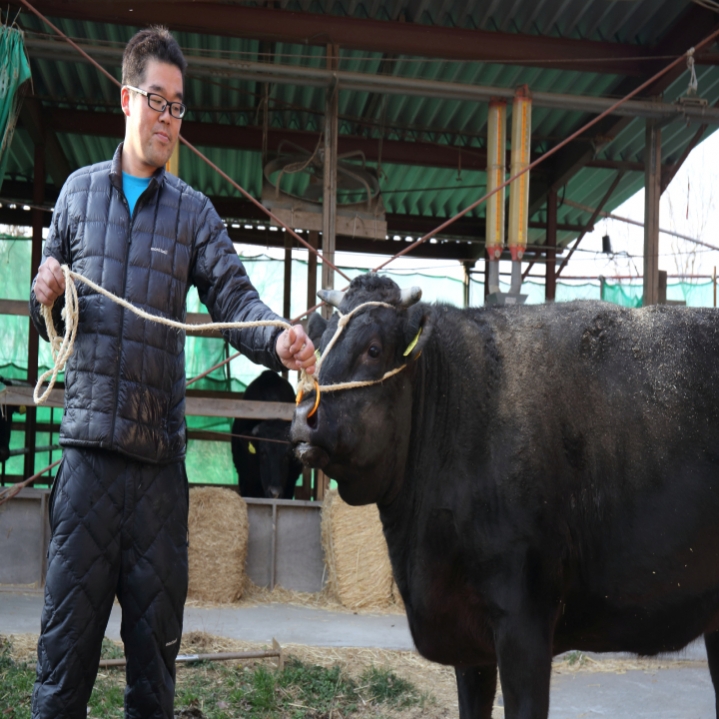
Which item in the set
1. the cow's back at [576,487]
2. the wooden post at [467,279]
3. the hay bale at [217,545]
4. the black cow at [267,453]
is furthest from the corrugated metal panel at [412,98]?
the cow's back at [576,487]

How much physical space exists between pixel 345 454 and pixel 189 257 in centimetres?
90

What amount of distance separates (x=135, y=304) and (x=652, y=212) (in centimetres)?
720

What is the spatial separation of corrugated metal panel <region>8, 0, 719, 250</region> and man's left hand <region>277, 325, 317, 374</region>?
551 centimetres

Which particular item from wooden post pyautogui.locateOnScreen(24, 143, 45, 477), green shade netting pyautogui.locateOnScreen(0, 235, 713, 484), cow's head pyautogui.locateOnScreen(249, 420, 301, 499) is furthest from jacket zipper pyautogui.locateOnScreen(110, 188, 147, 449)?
green shade netting pyautogui.locateOnScreen(0, 235, 713, 484)

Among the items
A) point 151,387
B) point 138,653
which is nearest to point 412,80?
point 151,387

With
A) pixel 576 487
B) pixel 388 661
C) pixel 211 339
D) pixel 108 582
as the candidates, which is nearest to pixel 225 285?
pixel 108 582

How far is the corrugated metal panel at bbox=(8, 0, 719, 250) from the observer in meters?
8.25

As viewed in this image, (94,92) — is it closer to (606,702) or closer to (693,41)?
(693,41)

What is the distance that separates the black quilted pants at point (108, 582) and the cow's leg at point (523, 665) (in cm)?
115

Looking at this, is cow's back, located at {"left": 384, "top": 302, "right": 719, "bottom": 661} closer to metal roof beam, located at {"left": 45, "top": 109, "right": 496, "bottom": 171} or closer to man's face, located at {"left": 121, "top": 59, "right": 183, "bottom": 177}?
man's face, located at {"left": 121, "top": 59, "right": 183, "bottom": 177}

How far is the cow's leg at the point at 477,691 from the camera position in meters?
3.51

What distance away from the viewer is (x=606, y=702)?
494 cm

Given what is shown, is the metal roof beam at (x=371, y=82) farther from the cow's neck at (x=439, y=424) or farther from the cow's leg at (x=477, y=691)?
the cow's leg at (x=477, y=691)

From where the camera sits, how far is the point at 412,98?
1002 centimetres
